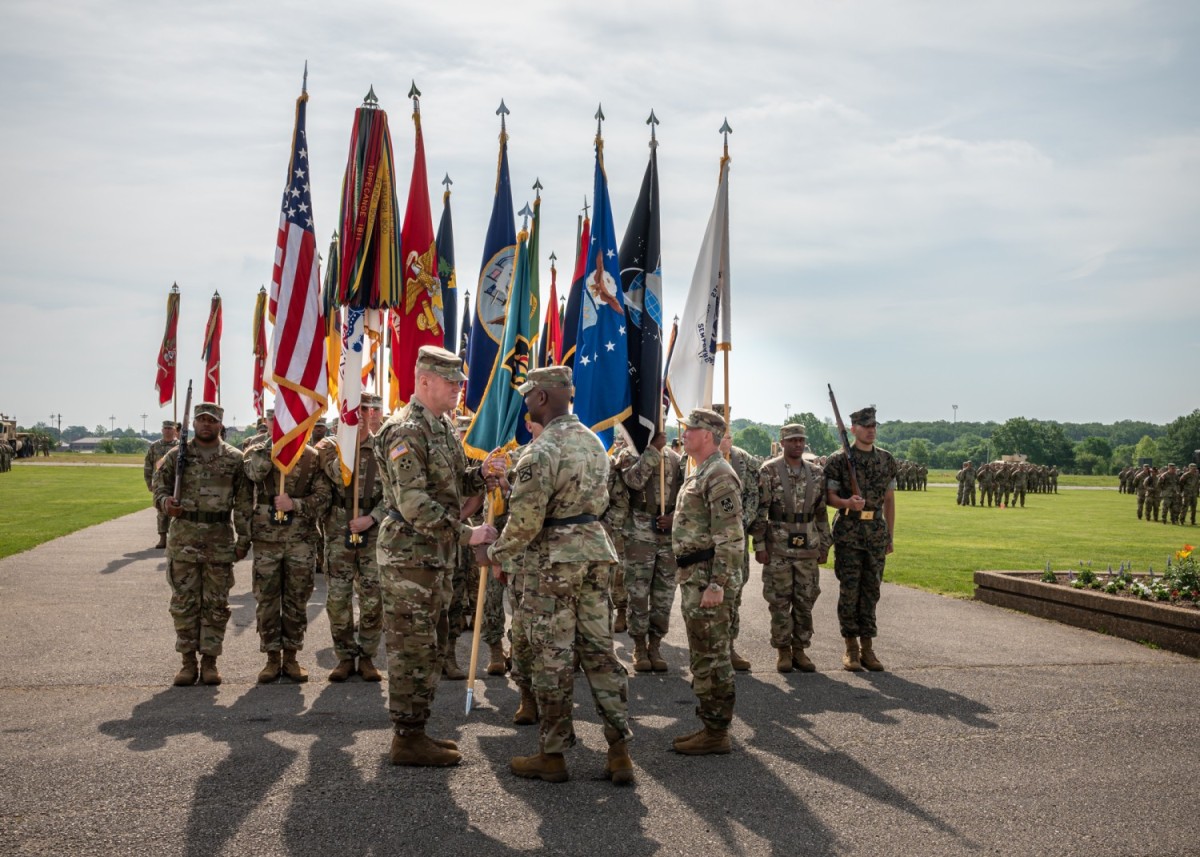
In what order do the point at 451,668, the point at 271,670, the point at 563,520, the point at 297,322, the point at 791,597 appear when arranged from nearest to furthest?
the point at 563,520
the point at 271,670
the point at 451,668
the point at 297,322
the point at 791,597

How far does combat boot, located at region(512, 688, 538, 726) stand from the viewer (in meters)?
6.52

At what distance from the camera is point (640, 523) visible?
29.3 feet

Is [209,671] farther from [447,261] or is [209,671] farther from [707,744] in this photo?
[447,261]

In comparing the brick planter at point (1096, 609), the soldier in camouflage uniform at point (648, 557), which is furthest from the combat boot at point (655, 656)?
the brick planter at point (1096, 609)

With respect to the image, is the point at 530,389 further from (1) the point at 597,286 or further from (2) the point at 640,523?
(2) the point at 640,523

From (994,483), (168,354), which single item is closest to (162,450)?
(168,354)

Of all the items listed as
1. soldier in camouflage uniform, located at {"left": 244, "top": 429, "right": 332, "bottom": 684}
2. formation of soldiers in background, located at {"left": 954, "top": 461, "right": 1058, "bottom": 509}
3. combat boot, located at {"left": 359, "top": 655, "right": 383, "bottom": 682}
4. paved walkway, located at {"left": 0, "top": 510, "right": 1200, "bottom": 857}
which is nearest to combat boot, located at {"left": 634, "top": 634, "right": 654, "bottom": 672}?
paved walkway, located at {"left": 0, "top": 510, "right": 1200, "bottom": 857}

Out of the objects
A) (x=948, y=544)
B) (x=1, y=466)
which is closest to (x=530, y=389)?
(x=948, y=544)

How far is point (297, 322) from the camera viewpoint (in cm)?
809

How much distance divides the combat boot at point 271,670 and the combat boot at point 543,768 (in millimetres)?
3220

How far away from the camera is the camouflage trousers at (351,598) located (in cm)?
783

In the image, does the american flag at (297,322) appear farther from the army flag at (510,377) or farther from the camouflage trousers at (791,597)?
the camouflage trousers at (791,597)

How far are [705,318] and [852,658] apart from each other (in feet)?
11.9

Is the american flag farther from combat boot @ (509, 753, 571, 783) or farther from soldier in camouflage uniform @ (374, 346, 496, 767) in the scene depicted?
combat boot @ (509, 753, 571, 783)
